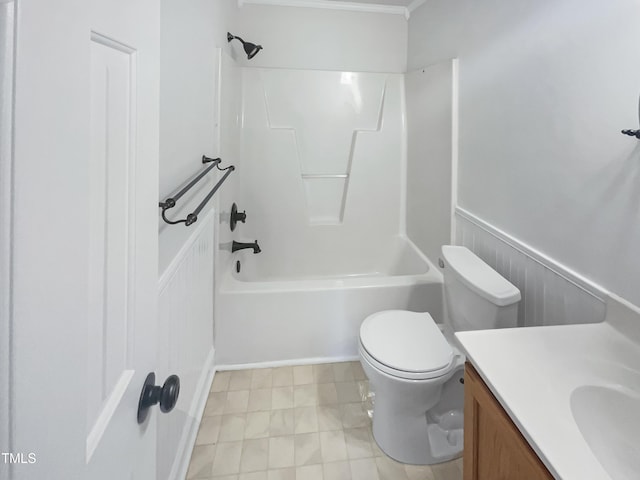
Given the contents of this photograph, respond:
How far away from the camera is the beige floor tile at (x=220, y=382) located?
6.19 ft

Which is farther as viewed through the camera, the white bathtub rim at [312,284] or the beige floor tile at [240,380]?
the white bathtub rim at [312,284]

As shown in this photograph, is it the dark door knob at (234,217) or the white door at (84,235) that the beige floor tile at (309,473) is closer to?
the white door at (84,235)

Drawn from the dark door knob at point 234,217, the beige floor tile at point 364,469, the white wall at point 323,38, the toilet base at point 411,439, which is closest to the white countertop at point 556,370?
the toilet base at point 411,439

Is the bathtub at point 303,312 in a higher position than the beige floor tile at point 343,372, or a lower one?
higher

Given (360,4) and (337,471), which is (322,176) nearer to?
(360,4)

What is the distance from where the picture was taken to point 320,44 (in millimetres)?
2725

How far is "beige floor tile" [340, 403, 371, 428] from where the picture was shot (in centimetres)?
165

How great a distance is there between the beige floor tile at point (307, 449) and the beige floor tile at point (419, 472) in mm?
366

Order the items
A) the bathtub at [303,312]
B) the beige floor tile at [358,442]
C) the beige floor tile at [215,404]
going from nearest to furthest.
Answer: the beige floor tile at [358,442] < the beige floor tile at [215,404] < the bathtub at [303,312]

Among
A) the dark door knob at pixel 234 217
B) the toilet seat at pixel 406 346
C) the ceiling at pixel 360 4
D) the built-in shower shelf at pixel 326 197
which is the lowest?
the toilet seat at pixel 406 346

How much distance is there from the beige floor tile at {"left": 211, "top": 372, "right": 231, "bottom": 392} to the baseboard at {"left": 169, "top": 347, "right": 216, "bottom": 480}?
0.02 metres

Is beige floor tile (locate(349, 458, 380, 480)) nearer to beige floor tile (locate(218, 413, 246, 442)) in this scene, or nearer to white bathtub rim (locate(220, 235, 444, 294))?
beige floor tile (locate(218, 413, 246, 442))

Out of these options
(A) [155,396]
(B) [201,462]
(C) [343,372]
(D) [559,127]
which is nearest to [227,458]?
(B) [201,462]

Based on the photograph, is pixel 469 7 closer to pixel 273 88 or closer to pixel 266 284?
pixel 273 88
